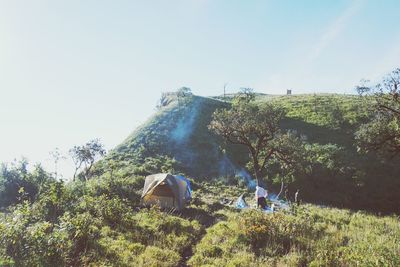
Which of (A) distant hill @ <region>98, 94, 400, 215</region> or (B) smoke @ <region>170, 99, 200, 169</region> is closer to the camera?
(A) distant hill @ <region>98, 94, 400, 215</region>

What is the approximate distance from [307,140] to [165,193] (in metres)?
30.7

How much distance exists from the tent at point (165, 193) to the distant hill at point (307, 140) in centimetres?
1190

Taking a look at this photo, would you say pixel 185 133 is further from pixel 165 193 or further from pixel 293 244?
pixel 293 244

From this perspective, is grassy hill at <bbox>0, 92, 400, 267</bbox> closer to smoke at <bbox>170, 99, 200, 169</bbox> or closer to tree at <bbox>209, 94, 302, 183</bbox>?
smoke at <bbox>170, 99, 200, 169</bbox>

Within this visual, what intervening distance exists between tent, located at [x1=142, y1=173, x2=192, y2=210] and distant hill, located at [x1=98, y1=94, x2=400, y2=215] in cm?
1190

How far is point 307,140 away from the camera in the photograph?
5125cm

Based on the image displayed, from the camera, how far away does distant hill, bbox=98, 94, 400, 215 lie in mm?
37062

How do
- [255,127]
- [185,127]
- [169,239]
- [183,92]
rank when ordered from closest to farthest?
[169,239] → [255,127] → [185,127] → [183,92]

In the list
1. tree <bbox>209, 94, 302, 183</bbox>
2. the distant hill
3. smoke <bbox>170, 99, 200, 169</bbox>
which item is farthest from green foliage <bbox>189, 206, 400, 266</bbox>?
smoke <bbox>170, 99, 200, 169</bbox>

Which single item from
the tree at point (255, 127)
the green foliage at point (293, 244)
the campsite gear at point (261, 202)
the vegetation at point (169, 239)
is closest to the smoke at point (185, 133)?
the tree at point (255, 127)

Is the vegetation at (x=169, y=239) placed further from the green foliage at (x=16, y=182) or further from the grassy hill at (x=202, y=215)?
the green foliage at (x=16, y=182)

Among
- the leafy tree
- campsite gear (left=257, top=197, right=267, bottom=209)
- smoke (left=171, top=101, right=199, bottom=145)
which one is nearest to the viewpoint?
campsite gear (left=257, top=197, right=267, bottom=209)

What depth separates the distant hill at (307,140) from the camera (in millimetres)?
37062

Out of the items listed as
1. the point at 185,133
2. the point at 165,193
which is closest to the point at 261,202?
the point at 165,193
